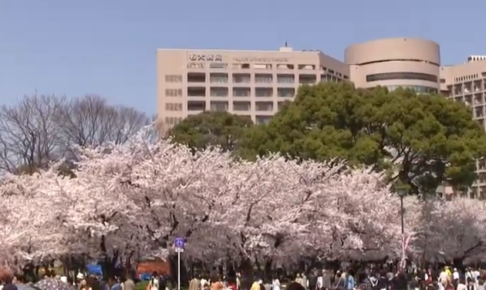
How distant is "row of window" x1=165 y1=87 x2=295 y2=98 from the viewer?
284ft

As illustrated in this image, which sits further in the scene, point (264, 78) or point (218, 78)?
point (264, 78)

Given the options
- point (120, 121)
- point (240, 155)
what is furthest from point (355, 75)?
point (240, 155)

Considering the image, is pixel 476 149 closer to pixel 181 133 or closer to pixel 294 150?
pixel 294 150

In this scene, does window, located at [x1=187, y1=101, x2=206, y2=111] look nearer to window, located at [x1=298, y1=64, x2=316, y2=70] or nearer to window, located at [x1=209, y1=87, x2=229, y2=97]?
window, located at [x1=209, y1=87, x2=229, y2=97]

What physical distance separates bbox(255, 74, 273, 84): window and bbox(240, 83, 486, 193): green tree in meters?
42.0

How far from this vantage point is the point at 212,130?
214ft

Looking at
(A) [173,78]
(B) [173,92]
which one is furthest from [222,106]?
(A) [173,78]

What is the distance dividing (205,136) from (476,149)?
25835mm

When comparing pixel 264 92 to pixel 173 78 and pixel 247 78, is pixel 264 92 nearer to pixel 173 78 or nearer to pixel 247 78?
pixel 247 78

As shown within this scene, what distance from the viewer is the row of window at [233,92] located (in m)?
86.4

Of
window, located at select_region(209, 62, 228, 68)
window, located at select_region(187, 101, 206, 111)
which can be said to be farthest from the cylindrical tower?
window, located at select_region(187, 101, 206, 111)

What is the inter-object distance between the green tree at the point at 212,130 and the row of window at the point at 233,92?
65.2ft

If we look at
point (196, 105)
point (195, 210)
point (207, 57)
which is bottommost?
point (195, 210)

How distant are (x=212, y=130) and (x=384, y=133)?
24.4 meters
